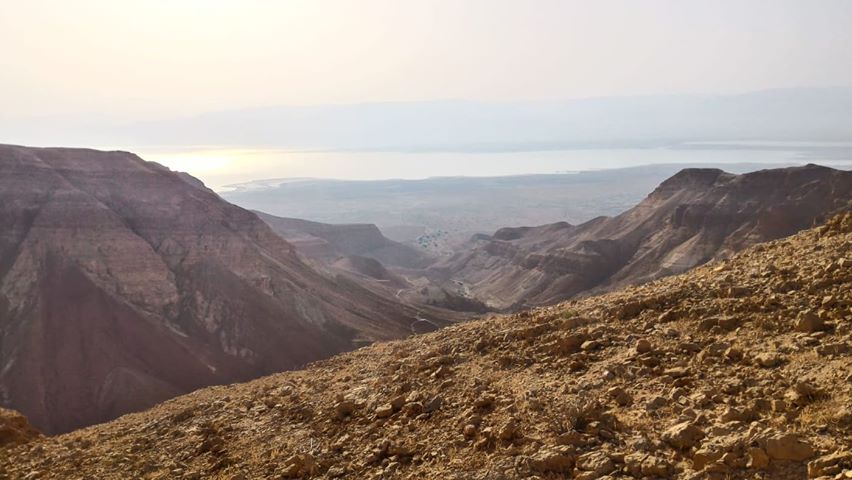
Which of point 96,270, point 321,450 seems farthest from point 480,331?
point 96,270

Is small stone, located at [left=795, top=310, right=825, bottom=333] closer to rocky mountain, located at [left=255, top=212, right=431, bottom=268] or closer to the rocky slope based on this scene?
the rocky slope

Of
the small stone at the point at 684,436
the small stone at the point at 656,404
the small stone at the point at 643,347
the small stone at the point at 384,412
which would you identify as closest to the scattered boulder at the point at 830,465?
the small stone at the point at 684,436

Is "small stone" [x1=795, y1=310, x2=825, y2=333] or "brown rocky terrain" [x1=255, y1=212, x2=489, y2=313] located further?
"brown rocky terrain" [x1=255, y1=212, x2=489, y2=313]

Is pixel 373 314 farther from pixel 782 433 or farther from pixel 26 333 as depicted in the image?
pixel 782 433

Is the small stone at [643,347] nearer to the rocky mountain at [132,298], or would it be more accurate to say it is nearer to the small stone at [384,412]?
the small stone at [384,412]

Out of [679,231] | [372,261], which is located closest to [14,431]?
[679,231]

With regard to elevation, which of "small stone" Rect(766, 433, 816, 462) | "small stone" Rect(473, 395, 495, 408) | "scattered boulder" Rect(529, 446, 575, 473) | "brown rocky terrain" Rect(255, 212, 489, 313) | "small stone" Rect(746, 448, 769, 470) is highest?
"small stone" Rect(766, 433, 816, 462)

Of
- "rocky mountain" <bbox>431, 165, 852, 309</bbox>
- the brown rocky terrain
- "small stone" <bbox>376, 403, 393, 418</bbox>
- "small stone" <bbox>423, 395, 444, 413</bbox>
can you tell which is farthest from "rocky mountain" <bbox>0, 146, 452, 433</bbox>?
"small stone" <bbox>423, 395, 444, 413</bbox>
